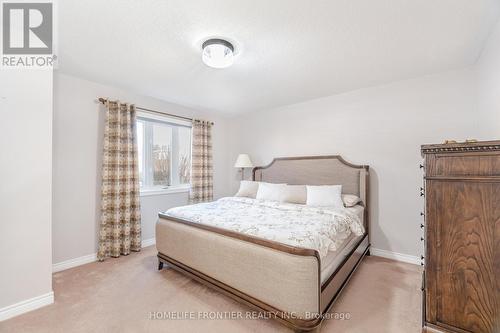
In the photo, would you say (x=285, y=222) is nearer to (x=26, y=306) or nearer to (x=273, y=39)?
(x=273, y=39)

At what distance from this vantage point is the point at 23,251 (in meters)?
1.82

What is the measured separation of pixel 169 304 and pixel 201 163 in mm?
2476

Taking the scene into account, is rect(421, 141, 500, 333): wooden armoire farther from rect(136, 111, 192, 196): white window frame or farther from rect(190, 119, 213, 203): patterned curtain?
rect(136, 111, 192, 196): white window frame

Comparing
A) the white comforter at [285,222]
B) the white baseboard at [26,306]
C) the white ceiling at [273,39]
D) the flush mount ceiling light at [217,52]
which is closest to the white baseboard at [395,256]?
the white comforter at [285,222]

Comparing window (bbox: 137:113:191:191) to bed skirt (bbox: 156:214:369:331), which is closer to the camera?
bed skirt (bbox: 156:214:369:331)

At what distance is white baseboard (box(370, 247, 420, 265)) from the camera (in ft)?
8.97

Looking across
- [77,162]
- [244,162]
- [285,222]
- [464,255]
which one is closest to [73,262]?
[77,162]

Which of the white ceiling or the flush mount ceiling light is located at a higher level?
the white ceiling

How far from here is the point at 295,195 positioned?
10.4 feet

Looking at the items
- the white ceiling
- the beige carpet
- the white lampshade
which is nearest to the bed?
the beige carpet

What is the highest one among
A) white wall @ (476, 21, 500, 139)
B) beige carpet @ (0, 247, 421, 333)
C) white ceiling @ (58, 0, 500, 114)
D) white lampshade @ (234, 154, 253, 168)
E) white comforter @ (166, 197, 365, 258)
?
white ceiling @ (58, 0, 500, 114)

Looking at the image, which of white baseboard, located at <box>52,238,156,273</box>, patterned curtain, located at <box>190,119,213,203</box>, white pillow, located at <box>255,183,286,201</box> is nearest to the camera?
white baseboard, located at <box>52,238,156,273</box>

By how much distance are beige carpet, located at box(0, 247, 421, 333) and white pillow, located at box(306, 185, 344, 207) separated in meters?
0.83

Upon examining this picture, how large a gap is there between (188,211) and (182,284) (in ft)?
2.50
